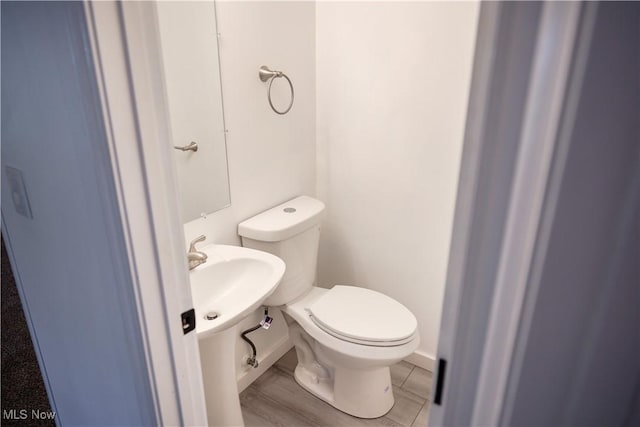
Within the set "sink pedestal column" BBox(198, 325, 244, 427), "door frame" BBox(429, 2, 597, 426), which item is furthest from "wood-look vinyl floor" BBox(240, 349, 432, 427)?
"door frame" BBox(429, 2, 597, 426)

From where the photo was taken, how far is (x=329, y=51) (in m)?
1.94

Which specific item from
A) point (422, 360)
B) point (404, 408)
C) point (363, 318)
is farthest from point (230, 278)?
point (422, 360)

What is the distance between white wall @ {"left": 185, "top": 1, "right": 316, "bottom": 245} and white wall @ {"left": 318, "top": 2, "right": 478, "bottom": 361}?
0.11 meters

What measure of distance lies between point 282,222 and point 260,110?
→ 1.53ft

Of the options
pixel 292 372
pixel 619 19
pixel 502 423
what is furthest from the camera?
pixel 292 372

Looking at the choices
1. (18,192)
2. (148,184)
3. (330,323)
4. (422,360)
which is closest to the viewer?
(148,184)

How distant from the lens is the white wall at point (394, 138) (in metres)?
1.69

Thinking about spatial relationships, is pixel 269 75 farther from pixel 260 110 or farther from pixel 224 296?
pixel 224 296

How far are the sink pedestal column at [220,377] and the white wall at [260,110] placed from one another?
0.40m

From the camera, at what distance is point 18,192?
989mm

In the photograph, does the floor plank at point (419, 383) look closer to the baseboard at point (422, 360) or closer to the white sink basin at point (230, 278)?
the baseboard at point (422, 360)

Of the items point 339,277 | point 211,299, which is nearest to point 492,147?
point 211,299

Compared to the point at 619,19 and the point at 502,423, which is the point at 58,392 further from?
the point at 619,19

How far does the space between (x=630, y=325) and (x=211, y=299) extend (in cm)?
129
